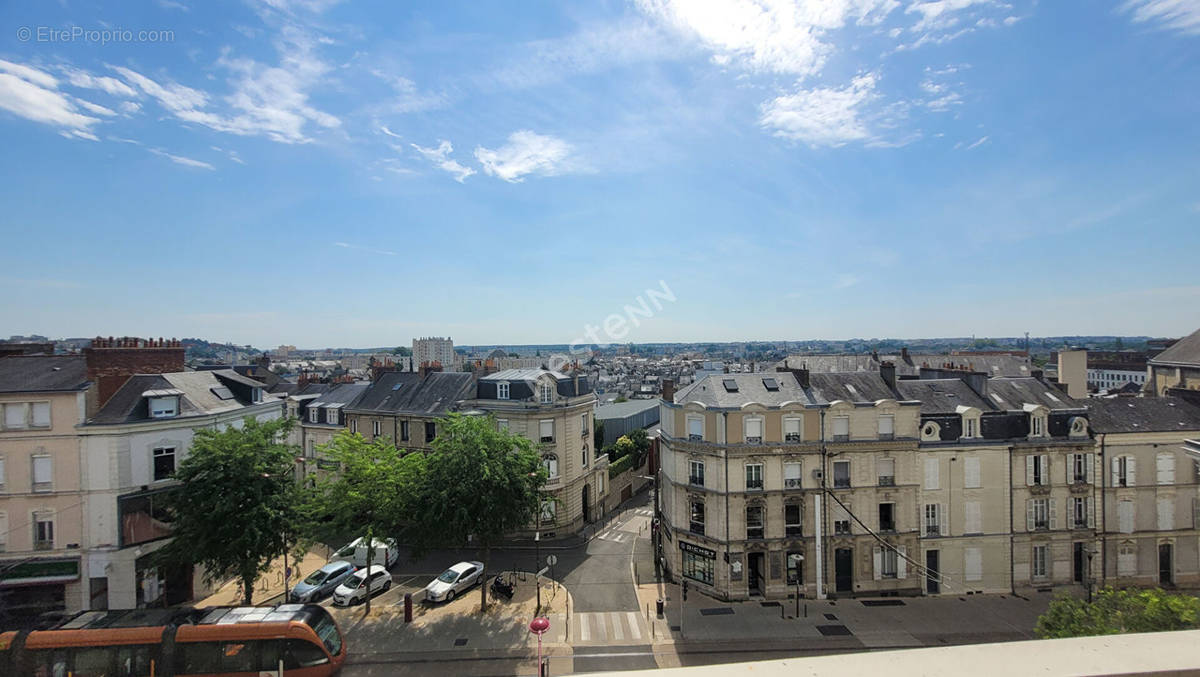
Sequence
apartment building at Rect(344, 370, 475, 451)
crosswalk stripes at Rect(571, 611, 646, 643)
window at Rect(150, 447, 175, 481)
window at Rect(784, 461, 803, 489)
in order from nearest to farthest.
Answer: crosswalk stripes at Rect(571, 611, 646, 643) < window at Rect(150, 447, 175, 481) < window at Rect(784, 461, 803, 489) < apartment building at Rect(344, 370, 475, 451)

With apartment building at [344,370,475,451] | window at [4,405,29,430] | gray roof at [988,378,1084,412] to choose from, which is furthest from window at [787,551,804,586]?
window at [4,405,29,430]

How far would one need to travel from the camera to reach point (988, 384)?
33219 millimetres

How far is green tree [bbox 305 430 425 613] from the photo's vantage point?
86.7 feet

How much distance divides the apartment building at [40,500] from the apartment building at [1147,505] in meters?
52.1

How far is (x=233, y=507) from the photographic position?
81.8 feet

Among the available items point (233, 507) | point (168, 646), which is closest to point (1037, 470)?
point (168, 646)

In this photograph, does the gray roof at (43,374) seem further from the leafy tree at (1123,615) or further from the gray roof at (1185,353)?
the gray roof at (1185,353)

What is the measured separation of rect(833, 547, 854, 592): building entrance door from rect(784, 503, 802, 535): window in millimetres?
2499

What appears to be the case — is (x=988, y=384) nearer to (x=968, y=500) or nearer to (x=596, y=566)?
(x=968, y=500)

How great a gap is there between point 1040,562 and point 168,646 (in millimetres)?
40644

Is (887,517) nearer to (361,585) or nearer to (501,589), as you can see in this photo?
(501,589)

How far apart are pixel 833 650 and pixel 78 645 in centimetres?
2868

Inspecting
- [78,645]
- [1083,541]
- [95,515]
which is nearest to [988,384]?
[1083,541]

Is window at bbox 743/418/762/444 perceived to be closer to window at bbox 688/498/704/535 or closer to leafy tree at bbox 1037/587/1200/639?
window at bbox 688/498/704/535
